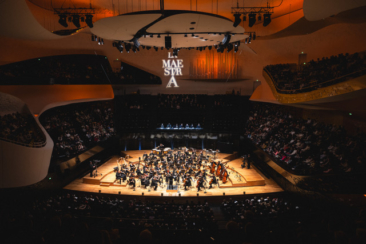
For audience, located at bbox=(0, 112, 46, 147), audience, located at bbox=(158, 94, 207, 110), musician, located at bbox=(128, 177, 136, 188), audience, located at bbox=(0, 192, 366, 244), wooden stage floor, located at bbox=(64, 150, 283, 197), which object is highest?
audience, located at bbox=(158, 94, 207, 110)

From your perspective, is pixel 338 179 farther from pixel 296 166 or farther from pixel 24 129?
pixel 24 129

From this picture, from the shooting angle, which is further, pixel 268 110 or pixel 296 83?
pixel 268 110

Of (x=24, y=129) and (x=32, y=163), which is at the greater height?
(x=24, y=129)

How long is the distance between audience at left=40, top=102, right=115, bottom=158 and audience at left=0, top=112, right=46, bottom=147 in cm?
147

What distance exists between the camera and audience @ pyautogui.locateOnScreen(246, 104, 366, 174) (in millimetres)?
9562

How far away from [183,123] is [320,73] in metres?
11.4

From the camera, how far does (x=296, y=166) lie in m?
10.9

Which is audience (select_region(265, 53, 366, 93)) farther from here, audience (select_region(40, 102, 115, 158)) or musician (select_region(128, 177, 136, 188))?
audience (select_region(40, 102, 115, 158))

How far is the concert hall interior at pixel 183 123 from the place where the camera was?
656 cm

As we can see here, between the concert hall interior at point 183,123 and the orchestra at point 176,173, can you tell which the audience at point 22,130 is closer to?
the concert hall interior at point 183,123

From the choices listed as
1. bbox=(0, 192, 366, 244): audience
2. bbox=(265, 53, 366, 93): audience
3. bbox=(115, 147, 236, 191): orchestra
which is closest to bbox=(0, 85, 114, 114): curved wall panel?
bbox=(115, 147, 236, 191): orchestra

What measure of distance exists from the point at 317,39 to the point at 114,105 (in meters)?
16.0

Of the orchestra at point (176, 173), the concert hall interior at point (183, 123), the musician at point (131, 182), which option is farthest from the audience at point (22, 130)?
Answer: the musician at point (131, 182)

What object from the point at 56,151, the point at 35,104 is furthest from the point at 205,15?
the point at 35,104
